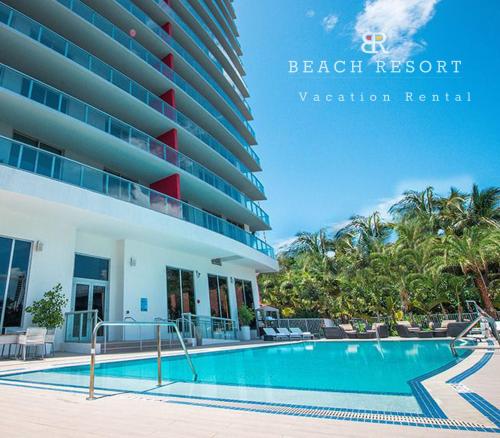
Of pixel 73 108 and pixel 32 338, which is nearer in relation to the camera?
pixel 32 338

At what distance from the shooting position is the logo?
14279 millimetres

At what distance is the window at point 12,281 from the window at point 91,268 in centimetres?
208

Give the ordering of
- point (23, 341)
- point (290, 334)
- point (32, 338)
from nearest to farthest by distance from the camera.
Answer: point (23, 341) < point (32, 338) < point (290, 334)

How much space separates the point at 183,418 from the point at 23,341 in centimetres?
795

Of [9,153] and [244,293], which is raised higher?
[9,153]

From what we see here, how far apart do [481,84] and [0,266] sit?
19880mm

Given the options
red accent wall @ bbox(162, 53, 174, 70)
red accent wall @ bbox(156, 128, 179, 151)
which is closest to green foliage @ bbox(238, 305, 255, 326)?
red accent wall @ bbox(156, 128, 179, 151)

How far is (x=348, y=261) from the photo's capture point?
89.1ft

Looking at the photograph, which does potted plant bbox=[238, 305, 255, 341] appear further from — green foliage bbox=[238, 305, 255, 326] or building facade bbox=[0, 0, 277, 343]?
building facade bbox=[0, 0, 277, 343]

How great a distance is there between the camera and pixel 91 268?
1323 cm

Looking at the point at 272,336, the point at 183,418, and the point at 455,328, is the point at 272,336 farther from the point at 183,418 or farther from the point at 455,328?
the point at 183,418

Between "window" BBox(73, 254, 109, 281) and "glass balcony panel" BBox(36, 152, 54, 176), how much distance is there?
13.0 ft

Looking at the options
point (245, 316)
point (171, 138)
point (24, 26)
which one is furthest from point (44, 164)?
point (245, 316)

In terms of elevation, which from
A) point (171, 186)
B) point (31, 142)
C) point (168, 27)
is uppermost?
point (168, 27)
